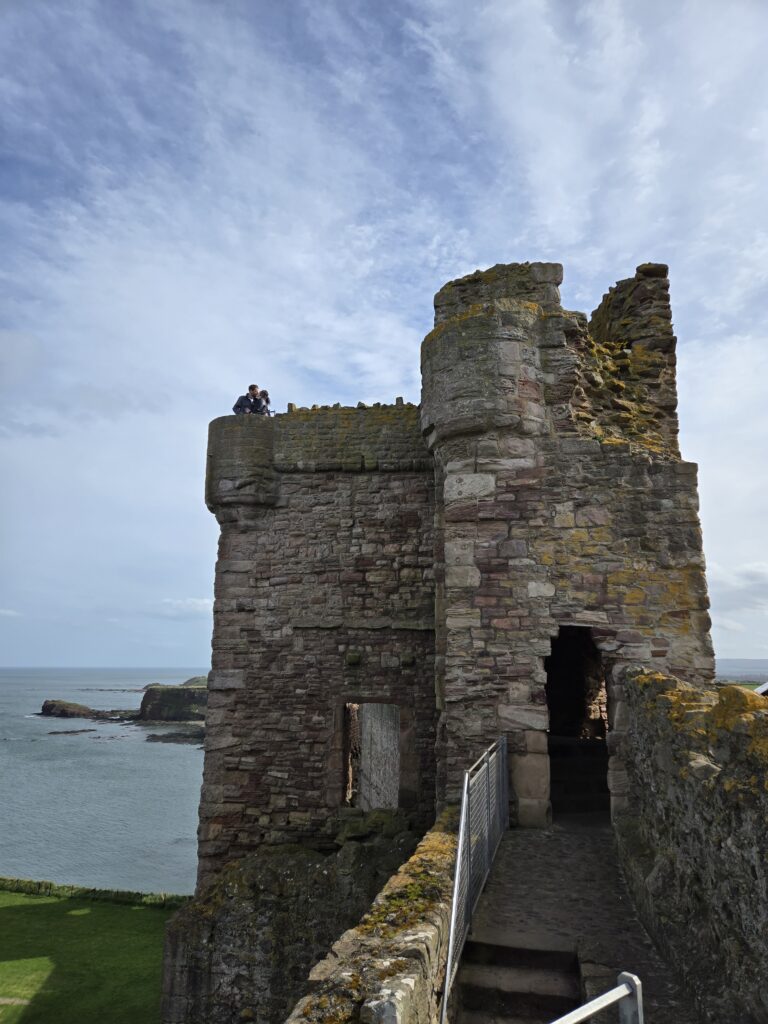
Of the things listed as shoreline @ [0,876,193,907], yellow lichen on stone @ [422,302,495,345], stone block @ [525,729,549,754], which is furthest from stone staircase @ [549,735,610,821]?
shoreline @ [0,876,193,907]

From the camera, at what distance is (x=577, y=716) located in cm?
1241

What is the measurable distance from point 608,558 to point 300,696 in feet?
15.4

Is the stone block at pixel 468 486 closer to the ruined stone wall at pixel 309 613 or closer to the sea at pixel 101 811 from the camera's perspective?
the ruined stone wall at pixel 309 613

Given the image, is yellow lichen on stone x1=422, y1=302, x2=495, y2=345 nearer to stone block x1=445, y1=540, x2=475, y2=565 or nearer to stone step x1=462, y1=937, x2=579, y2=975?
stone block x1=445, y1=540, x2=475, y2=565

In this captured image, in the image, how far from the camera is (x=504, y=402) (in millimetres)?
7188

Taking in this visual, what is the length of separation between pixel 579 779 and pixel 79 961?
346 inches

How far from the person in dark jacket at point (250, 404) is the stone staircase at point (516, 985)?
8.09 meters

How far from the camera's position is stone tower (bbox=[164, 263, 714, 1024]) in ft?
22.3

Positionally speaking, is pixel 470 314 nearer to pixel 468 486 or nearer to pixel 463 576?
pixel 468 486

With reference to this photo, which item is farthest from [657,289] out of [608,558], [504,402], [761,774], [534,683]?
[761,774]

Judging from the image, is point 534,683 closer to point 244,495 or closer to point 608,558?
point 608,558

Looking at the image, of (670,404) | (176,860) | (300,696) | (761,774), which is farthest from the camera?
(176,860)

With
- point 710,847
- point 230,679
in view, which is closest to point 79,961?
point 230,679

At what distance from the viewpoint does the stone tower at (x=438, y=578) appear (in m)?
6.79
